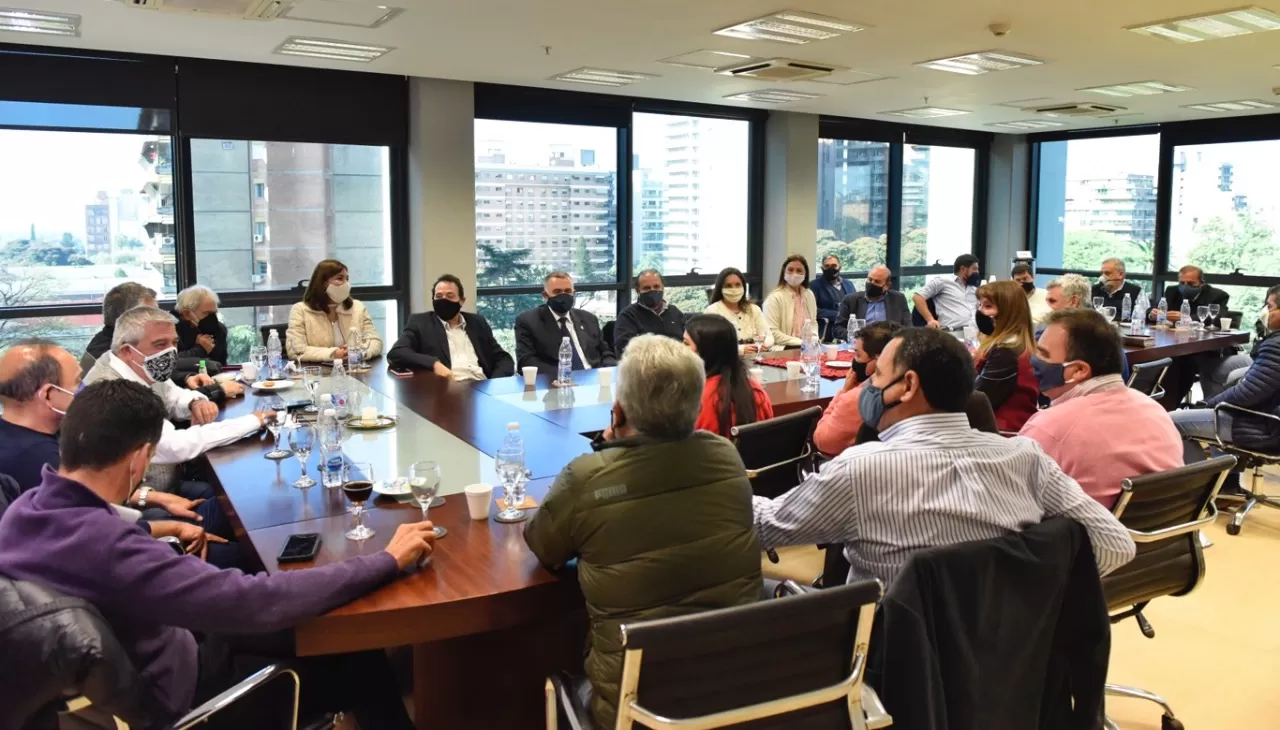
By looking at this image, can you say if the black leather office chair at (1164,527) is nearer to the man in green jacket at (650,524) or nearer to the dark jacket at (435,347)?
the man in green jacket at (650,524)

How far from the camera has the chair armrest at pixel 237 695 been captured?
1.77 m

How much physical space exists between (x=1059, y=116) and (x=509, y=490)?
8.88m

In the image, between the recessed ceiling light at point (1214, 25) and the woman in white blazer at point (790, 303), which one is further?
the woman in white blazer at point (790, 303)

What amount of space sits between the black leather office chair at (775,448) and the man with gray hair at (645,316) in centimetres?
253

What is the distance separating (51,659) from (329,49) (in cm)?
516

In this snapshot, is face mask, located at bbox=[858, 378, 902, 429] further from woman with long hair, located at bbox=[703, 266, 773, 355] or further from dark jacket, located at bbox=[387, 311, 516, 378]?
woman with long hair, located at bbox=[703, 266, 773, 355]

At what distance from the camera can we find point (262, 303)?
7.14m

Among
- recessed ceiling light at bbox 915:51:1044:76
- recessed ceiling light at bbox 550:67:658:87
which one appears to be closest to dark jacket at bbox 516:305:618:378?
recessed ceiling light at bbox 550:67:658:87

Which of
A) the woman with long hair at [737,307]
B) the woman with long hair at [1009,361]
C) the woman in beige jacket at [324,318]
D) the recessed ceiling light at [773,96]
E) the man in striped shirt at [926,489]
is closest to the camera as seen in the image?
the man in striped shirt at [926,489]

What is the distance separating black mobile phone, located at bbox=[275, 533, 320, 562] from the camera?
2.18m

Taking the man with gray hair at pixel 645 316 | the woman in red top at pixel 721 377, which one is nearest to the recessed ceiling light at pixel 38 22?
the man with gray hair at pixel 645 316

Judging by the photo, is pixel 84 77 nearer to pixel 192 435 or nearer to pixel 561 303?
pixel 561 303

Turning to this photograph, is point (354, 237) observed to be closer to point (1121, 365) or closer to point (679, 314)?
point (679, 314)

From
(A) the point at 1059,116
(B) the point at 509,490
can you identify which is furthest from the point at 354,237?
(A) the point at 1059,116
